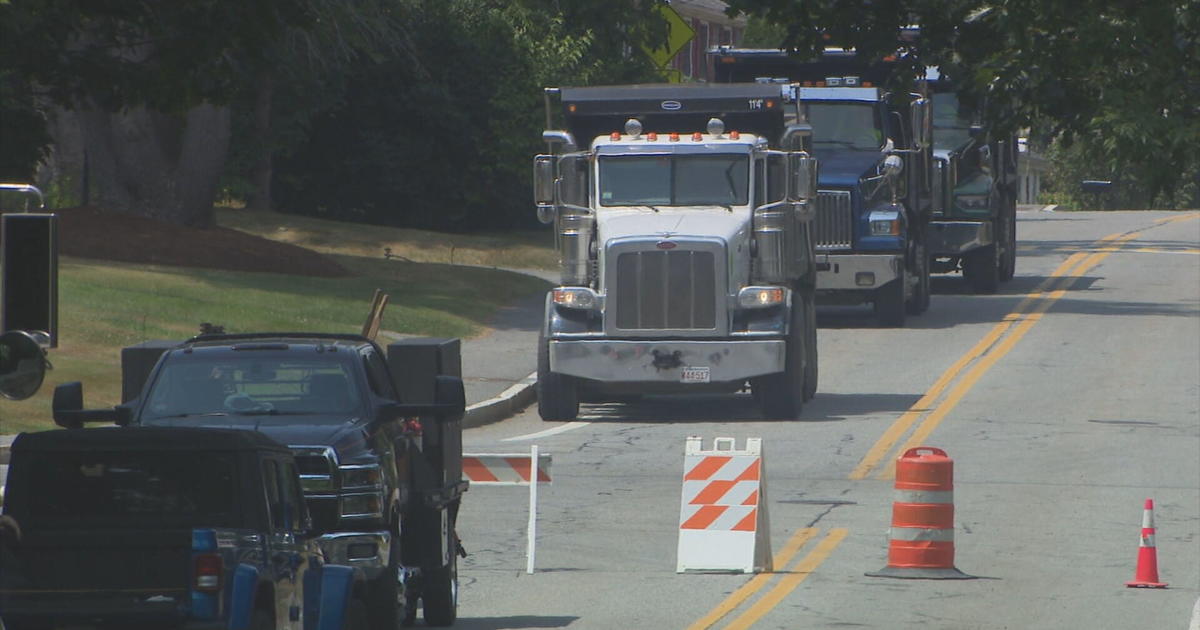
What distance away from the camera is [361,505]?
1038 cm

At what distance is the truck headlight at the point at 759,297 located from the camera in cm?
2162

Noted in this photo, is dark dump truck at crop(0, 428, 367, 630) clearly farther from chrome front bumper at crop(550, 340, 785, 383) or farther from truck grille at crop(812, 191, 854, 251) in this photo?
truck grille at crop(812, 191, 854, 251)

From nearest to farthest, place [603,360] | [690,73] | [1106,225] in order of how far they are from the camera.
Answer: [603,360]
[1106,225]
[690,73]

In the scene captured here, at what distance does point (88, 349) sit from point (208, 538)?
635 inches

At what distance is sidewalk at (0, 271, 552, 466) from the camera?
2269 centimetres

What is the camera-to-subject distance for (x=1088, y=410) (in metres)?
23.0

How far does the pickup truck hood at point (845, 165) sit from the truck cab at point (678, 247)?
234 inches

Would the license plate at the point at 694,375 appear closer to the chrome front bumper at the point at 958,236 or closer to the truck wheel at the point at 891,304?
the truck wheel at the point at 891,304

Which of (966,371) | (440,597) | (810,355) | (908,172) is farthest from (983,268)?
(440,597)

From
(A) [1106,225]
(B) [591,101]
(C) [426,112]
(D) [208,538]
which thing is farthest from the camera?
(A) [1106,225]

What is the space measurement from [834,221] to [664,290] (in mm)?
8350

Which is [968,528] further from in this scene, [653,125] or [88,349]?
[88,349]

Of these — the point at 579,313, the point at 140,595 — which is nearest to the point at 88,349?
the point at 579,313

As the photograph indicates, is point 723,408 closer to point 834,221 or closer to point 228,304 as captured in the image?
point 834,221
